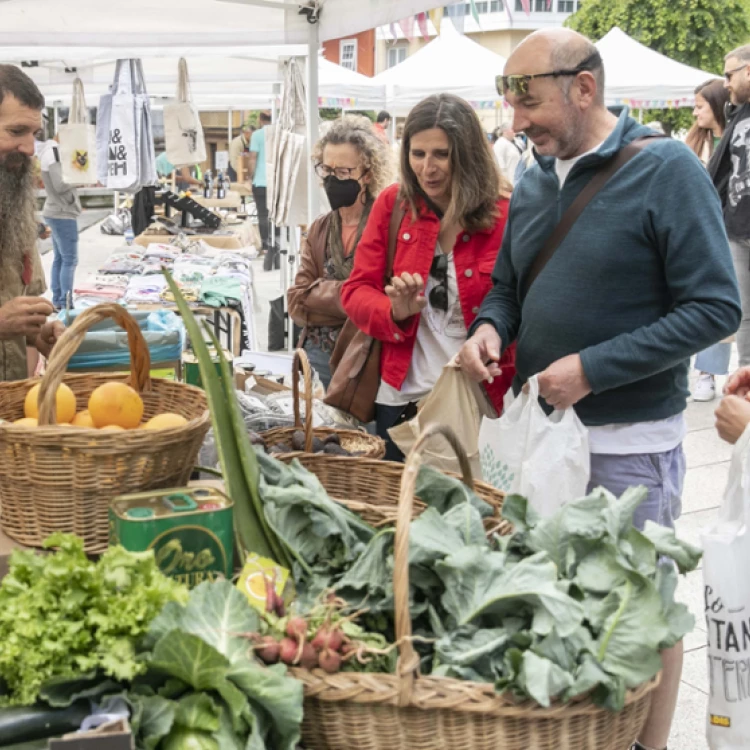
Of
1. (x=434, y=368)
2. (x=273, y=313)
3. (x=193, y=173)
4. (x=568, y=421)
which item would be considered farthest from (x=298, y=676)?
(x=193, y=173)

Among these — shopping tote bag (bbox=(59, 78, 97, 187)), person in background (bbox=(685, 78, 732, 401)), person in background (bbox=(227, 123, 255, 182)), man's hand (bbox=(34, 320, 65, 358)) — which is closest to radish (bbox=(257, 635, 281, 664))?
man's hand (bbox=(34, 320, 65, 358))

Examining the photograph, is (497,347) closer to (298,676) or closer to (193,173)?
(298,676)

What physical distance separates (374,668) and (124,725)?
1.24ft

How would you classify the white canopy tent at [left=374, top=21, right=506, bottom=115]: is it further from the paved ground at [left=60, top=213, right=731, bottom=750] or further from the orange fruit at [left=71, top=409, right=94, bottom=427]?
the orange fruit at [left=71, top=409, right=94, bottom=427]

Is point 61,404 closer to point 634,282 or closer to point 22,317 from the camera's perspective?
point 22,317

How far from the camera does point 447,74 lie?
44.1ft

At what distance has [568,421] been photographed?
2.44m

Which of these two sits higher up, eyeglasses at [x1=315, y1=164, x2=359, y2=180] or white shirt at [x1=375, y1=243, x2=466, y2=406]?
eyeglasses at [x1=315, y1=164, x2=359, y2=180]

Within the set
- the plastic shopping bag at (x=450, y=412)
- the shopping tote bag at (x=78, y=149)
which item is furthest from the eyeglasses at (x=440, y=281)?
the shopping tote bag at (x=78, y=149)

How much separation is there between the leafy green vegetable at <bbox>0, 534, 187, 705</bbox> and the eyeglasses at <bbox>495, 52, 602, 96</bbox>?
5.42 feet

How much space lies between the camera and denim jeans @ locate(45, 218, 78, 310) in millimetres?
10320

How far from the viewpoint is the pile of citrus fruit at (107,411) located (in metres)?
1.79

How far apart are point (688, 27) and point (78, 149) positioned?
23.6 meters

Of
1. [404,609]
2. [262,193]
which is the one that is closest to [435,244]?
[404,609]
